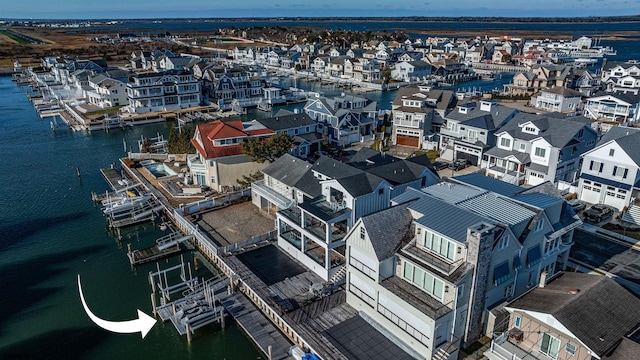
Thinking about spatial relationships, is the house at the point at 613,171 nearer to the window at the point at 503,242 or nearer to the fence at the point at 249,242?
the window at the point at 503,242

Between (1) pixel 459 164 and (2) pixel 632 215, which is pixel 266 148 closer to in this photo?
(1) pixel 459 164

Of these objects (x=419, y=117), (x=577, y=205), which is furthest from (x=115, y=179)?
(x=577, y=205)

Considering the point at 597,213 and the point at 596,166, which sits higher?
the point at 596,166

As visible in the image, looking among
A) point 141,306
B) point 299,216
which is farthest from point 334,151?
point 141,306

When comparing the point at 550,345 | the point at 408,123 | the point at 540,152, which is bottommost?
the point at 550,345

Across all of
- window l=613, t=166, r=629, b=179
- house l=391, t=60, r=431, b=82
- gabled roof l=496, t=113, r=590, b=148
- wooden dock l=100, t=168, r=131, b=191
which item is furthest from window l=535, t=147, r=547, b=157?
house l=391, t=60, r=431, b=82

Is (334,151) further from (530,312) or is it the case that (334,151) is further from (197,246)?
(530,312)
